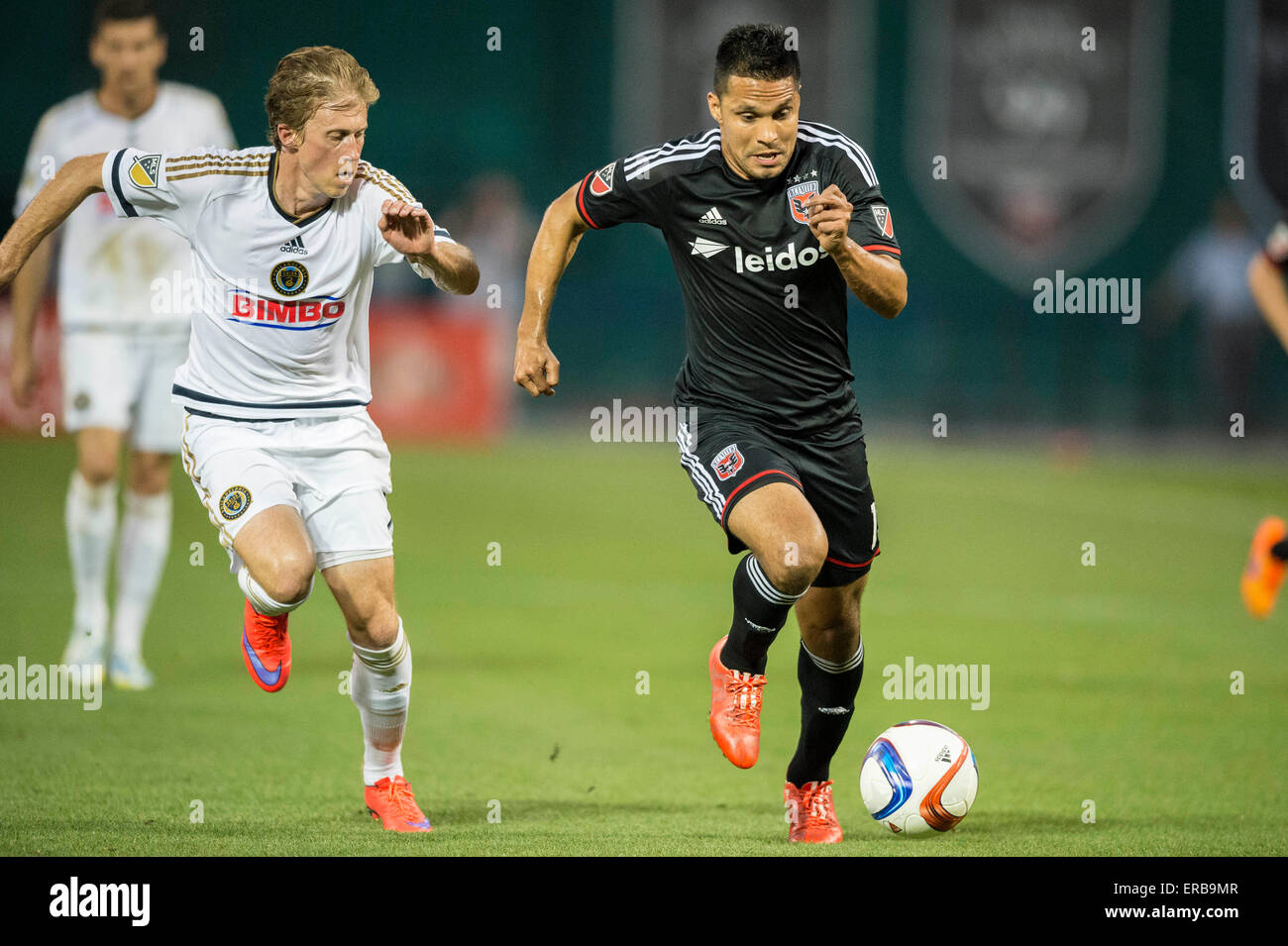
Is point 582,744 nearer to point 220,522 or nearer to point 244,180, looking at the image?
point 220,522

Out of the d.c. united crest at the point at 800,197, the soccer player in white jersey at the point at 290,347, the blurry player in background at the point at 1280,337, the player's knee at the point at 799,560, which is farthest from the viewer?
the blurry player in background at the point at 1280,337

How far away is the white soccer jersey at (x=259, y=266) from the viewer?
574 cm

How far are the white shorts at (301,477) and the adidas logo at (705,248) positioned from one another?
4.06 ft

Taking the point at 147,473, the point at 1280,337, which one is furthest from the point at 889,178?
the point at 147,473

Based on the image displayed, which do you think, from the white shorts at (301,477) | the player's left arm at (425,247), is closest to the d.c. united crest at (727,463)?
the player's left arm at (425,247)

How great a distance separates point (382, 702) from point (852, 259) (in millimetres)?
2157

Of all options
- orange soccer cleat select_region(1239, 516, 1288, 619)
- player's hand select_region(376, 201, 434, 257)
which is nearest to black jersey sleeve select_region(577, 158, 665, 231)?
player's hand select_region(376, 201, 434, 257)

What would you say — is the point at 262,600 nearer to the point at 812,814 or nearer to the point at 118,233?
the point at 812,814

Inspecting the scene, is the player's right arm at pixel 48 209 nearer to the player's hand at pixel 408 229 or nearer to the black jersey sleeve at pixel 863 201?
the player's hand at pixel 408 229

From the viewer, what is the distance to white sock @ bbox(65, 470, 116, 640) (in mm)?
8375

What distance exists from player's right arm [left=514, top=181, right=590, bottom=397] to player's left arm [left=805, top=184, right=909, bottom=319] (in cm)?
90

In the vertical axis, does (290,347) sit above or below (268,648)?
above

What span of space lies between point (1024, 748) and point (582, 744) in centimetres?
189

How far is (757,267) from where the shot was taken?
5785 millimetres
